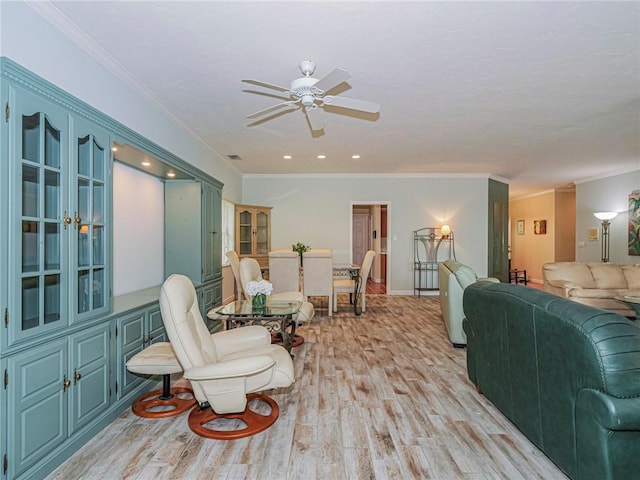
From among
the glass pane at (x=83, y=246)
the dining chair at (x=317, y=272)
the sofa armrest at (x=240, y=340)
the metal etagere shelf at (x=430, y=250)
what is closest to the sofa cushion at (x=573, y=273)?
the metal etagere shelf at (x=430, y=250)

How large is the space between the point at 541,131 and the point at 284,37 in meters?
3.87

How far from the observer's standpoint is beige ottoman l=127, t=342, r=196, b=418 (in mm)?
2531

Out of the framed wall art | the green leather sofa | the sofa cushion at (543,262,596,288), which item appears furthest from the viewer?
the framed wall art

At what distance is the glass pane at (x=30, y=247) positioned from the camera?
1.87 m

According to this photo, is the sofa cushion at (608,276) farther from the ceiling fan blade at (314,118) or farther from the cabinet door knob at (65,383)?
the cabinet door knob at (65,383)

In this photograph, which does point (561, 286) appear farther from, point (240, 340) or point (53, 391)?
point (53, 391)

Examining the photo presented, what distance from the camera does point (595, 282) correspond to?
582 cm

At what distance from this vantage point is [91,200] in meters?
2.39

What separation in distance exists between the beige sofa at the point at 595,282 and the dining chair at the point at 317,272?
12.2ft

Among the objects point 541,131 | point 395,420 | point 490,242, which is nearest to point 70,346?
point 395,420

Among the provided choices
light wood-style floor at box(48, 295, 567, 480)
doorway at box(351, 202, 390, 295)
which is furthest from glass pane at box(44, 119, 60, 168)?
doorway at box(351, 202, 390, 295)

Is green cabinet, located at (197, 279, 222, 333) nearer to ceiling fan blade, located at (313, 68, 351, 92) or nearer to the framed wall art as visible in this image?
ceiling fan blade, located at (313, 68, 351, 92)

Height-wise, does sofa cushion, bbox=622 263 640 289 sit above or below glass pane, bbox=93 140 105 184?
below

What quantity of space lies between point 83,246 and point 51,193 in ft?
1.37
